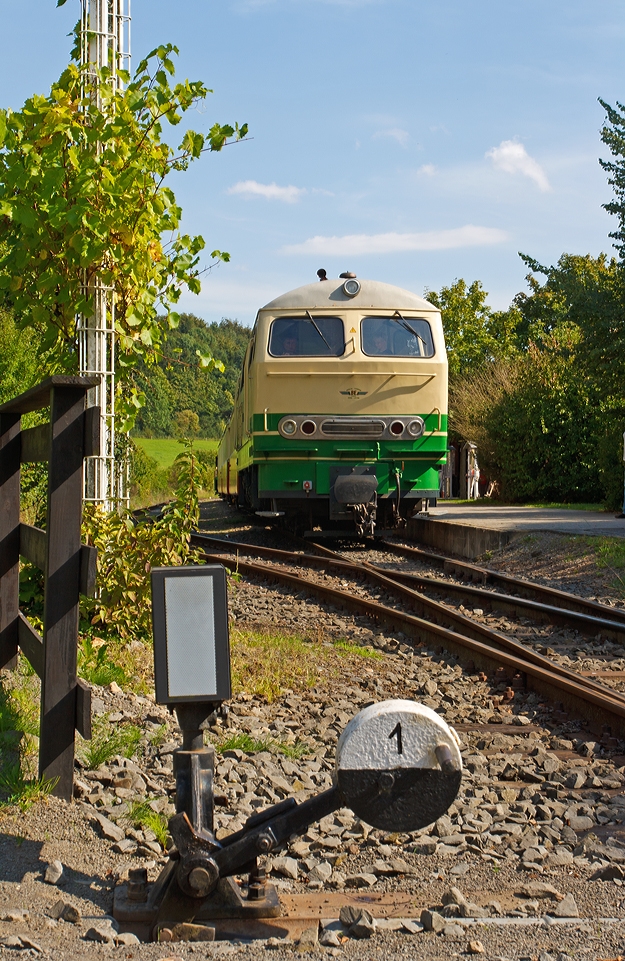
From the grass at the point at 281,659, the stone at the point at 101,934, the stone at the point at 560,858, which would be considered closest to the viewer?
the stone at the point at 101,934

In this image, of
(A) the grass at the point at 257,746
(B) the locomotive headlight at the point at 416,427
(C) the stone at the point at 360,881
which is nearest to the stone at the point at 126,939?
(C) the stone at the point at 360,881

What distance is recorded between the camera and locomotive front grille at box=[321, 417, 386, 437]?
42.4 feet

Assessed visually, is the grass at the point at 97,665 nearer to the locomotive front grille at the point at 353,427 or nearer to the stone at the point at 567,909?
the stone at the point at 567,909

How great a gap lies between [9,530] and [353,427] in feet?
27.6

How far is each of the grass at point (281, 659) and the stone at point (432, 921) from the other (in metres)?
2.63

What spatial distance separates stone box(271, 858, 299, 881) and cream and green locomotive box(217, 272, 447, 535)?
9751 mm

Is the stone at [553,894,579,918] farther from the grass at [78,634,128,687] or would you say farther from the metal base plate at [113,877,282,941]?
the grass at [78,634,128,687]

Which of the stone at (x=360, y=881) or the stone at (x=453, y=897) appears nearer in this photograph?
the stone at (x=453, y=897)

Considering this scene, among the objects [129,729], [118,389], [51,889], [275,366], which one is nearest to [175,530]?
[118,389]

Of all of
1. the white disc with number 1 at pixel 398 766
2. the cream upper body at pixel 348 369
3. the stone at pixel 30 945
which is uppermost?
the cream upper body at pixel 348 369

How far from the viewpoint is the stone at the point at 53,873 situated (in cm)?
288

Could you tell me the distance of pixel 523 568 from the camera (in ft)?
40.9

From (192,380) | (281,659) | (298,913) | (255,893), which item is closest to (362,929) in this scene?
(298,913)

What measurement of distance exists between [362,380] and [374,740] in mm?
10520
